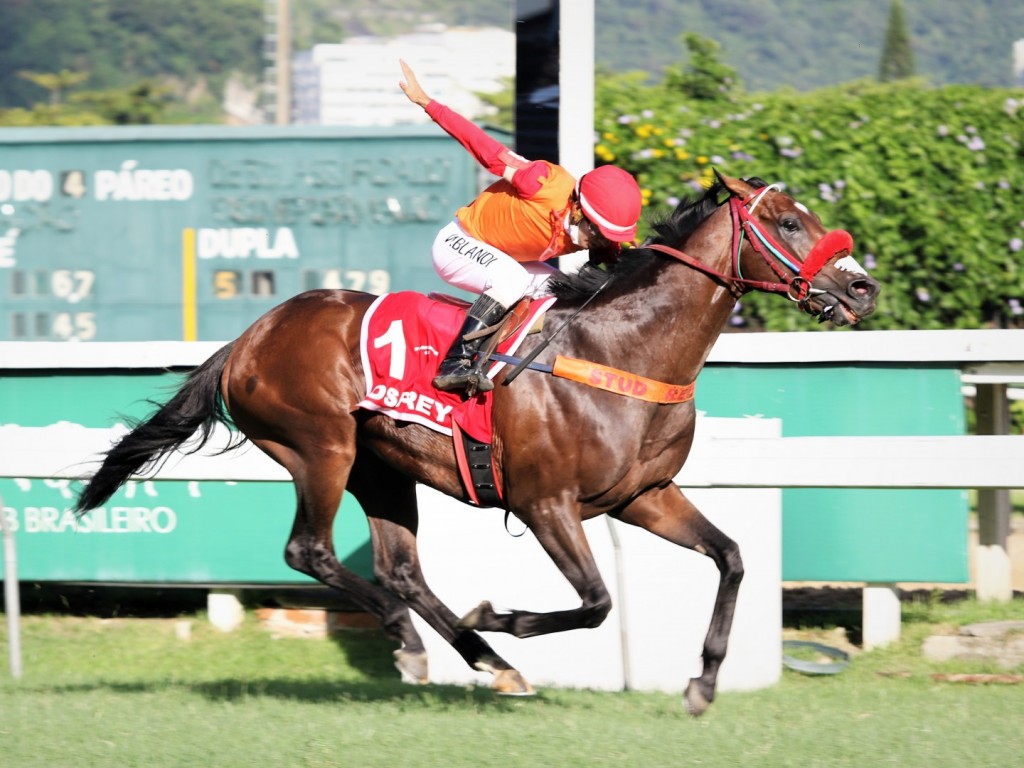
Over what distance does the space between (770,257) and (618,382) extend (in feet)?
2.05

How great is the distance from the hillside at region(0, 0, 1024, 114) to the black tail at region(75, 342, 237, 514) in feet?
112

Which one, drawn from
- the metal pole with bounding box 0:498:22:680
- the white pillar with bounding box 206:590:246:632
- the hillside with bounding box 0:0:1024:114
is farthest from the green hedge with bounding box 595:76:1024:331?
the hillside with bounding box 0:0:1024:114

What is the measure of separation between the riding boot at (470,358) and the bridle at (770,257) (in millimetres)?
616

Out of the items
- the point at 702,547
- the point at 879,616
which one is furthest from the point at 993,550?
the point at 702,547

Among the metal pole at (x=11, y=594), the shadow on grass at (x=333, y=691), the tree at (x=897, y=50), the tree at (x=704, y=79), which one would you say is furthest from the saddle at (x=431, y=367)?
the tree at (x=897, y=50)

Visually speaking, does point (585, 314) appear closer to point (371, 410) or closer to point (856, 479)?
point (371, 410)

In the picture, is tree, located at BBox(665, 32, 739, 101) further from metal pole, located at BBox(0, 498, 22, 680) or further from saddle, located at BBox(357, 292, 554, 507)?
metal pole, located at BBox(0, 498, 22, 680)

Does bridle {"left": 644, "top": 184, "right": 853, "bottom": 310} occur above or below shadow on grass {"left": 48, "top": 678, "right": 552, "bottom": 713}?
above


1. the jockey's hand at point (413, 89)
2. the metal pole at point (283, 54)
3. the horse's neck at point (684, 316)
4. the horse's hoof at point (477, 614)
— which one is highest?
the metal pole at point (283, 54)

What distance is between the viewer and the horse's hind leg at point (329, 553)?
4957 millimetres

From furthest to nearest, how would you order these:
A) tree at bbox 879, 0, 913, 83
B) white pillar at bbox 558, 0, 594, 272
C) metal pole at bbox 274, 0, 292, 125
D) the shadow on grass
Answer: tree at bbox 879, 0, 913, 83 < metal pole at bbox 274, 0, 292, 125 < white pillar at bbox 558, 0, 594, 272 < the shadow on grass

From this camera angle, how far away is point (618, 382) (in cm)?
448

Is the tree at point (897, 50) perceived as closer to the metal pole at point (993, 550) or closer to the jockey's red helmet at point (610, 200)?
the metal pole at point (993, 550)

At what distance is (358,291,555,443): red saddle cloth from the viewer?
4.64 m
